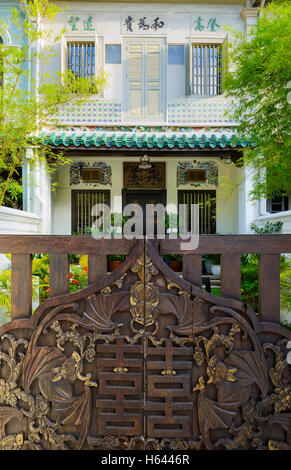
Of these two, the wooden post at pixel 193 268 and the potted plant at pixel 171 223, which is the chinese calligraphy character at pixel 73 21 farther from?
the wooden post at pixel 193 268

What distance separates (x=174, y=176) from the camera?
298 inches

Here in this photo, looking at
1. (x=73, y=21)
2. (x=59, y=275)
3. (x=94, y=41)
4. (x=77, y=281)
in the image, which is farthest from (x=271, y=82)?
(x=73, y=21)

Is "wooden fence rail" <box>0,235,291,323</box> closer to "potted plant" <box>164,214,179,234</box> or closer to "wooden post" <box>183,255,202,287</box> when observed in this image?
"wooden post" <box>183,255,202,287</box>

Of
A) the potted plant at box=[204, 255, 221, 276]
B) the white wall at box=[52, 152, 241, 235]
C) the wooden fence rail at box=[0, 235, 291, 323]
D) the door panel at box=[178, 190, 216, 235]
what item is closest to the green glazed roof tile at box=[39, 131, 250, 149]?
the white wall at box=[52, 152, 241, 235]

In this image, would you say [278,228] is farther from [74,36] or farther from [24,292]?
[74,36]

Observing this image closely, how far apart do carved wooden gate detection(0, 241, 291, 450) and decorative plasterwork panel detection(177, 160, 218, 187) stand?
6480 mm

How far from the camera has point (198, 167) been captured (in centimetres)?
762

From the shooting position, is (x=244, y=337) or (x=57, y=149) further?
(x=57, y=149)

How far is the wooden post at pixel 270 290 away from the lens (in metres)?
1.34

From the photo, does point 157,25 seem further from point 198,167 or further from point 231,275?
point 231,275

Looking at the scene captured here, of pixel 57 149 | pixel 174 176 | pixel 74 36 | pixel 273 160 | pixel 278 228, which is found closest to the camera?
pixel 273 160

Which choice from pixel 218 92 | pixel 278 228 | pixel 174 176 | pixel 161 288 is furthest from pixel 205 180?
pixel 161 288

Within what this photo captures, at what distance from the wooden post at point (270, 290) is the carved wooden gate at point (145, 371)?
6cm

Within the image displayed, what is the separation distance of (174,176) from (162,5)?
3.96 meters
